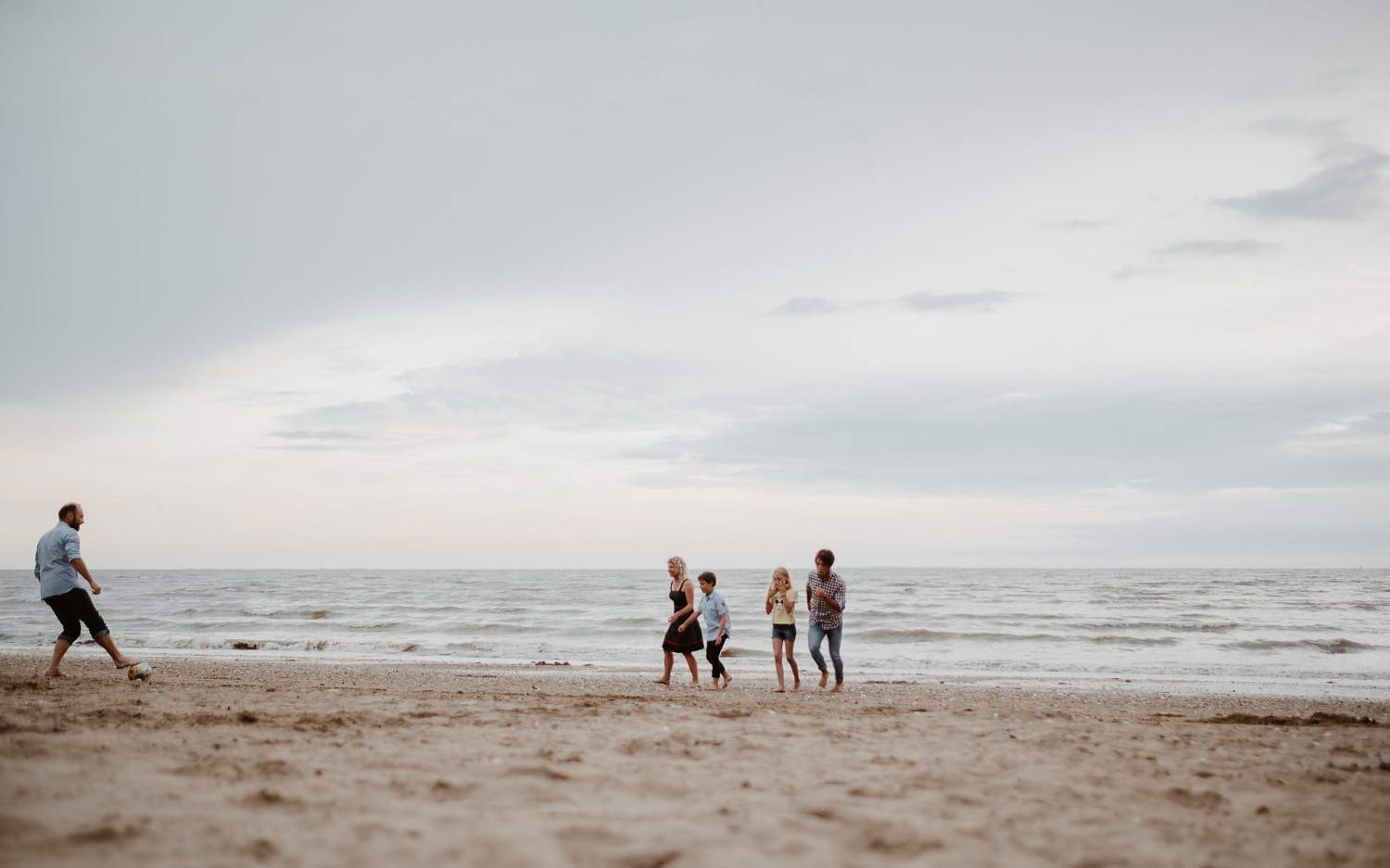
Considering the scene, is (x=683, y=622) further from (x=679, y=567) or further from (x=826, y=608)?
(x=826, y=608)

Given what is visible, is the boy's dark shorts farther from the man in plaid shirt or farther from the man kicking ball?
the man in plaid shirt

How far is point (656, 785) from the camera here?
16.1 ft

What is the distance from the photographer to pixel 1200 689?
1319 cm

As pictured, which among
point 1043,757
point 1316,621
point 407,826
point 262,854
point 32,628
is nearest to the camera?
point 262,854

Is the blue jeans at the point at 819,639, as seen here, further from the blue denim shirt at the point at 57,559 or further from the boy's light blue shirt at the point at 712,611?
the blue denim shirt at the point at 57,559

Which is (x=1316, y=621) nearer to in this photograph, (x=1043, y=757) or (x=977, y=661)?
(x=977, y=661)

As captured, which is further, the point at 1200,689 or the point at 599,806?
the point at 1200,689

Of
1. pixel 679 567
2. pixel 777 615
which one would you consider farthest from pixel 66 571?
pixel 777 615

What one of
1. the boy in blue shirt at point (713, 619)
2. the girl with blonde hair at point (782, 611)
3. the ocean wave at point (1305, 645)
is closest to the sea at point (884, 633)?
the ocean wave at point (1305, 645)

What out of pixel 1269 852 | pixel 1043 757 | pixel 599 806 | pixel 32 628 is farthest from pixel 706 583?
pixel 32 628

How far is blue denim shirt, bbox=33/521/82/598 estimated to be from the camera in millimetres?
9430

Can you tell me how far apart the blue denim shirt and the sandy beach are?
1263 millimetres

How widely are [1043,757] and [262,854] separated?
5273 millimetres

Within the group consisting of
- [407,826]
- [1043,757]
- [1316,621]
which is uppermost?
[407,826]
